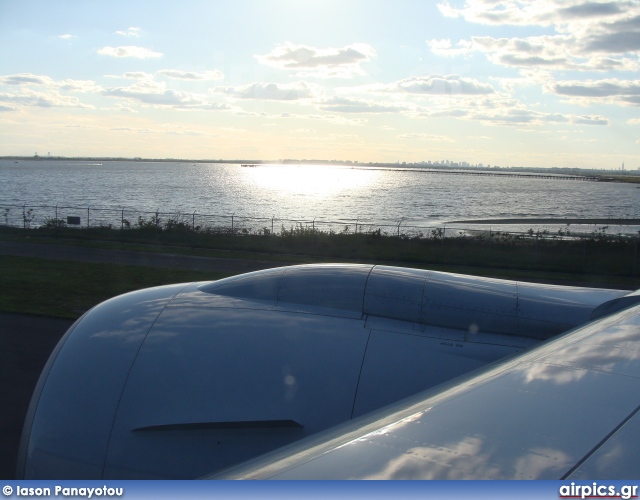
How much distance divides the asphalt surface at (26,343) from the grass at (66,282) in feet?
3.50

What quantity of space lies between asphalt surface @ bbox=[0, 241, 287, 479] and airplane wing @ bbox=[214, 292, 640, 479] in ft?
22.7

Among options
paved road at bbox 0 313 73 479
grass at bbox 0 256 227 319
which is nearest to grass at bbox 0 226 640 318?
grass at bbox 0 256 227 319

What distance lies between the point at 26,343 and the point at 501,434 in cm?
1316

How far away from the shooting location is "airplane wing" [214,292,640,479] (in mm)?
2293

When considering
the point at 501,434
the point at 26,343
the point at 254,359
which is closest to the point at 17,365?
the point at 26,343

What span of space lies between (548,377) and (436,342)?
167cm

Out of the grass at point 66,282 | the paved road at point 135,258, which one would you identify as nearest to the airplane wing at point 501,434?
the grass at point 66,282

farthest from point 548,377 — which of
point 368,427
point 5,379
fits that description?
point 5,379

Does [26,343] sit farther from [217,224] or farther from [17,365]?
[217,224]

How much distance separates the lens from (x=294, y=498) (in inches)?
88.4

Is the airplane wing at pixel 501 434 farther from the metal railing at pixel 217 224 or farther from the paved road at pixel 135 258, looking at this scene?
the metal railing at pixel 217 224

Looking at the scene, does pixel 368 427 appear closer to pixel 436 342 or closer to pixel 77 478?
pixel 436 342

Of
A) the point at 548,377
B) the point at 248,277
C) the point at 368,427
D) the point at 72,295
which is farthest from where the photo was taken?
the point at 72,295

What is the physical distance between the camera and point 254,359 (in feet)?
16.0
